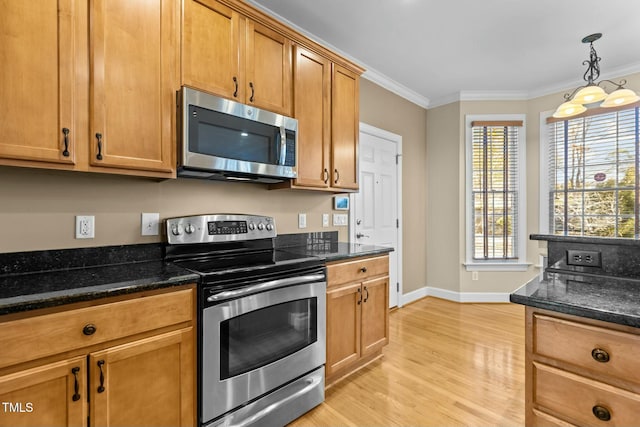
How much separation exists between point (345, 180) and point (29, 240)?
2.03 meters

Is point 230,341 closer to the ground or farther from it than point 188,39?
closer to the ground

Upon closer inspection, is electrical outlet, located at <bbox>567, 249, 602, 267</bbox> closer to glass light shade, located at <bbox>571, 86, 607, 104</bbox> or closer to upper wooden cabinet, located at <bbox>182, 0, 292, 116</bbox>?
glass light shade, located at <bbox>571, 86, 607, 104</bbox>

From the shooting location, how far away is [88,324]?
116cm

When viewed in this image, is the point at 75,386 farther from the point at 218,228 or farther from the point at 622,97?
the point at 622,97

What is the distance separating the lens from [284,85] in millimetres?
2189

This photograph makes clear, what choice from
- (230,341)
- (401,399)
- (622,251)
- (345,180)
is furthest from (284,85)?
(401,399)

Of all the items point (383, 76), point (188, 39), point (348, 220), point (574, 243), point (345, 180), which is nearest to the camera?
point (574, 243)

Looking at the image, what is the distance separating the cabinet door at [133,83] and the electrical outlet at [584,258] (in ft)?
6.78

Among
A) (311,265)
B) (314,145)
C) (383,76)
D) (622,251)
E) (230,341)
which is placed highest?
(383,76)

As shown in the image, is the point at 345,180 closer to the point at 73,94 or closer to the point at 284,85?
the point at 284,85

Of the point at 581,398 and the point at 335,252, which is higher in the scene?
the point at 335,252

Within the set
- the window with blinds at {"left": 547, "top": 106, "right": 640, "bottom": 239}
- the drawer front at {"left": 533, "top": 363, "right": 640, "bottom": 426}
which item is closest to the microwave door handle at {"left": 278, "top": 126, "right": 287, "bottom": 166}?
the drawer front at {"left": 533, "top": 363, "right": 640, "bottom": 426}

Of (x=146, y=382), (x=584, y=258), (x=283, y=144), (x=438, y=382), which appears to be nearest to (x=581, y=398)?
(x=584, y=258)

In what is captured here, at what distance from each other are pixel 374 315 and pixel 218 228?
1.37 meters
